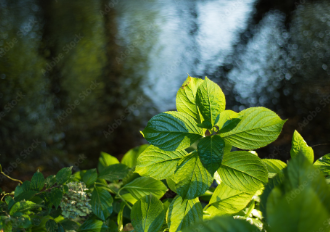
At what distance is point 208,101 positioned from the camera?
0.68 ft

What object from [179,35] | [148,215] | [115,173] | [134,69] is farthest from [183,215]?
[179,35]

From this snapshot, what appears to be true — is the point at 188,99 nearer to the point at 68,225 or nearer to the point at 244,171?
the point at 244,171

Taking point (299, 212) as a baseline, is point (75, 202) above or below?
below

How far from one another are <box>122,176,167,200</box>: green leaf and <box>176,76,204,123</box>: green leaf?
4.4 inches

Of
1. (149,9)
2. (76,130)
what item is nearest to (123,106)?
(76,130)

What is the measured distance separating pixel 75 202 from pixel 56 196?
3 cm

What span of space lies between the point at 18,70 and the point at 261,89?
5.06ft

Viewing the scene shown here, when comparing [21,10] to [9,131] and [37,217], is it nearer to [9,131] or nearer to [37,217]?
[9,131]

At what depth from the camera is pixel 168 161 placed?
21 cm

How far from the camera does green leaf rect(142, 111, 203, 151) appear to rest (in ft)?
0.65

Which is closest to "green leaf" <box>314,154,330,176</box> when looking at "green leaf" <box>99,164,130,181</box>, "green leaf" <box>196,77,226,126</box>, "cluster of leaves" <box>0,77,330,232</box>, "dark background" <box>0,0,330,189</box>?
"cluster of leaves" <box>0,77,330,232</box>

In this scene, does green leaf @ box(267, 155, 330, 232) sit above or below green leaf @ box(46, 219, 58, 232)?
above

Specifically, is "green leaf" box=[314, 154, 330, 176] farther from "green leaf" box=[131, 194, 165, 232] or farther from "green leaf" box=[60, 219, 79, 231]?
"green leaf" box=[60, 219, 79, 231]

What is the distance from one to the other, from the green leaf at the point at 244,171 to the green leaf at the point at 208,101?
37 mm
